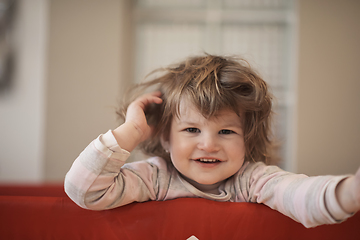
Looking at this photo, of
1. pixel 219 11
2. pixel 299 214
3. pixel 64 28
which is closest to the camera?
pixel 299 214

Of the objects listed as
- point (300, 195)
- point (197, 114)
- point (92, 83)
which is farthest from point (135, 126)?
point (92, 83)

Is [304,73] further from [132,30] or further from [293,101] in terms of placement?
[132,30]

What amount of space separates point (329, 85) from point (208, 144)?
1.95 m

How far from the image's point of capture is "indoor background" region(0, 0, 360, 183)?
2.20 meters

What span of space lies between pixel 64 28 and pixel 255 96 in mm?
1951

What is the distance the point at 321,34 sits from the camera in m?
2.22

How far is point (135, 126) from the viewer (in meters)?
0.68

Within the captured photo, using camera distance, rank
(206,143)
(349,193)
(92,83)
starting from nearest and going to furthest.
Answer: (349,193)
(206,143)
(92,83)

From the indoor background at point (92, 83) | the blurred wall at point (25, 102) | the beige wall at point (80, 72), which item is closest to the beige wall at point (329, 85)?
the indoor background at point (92, 83)

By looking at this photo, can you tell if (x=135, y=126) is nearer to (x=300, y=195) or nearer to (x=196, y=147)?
(x=196, y=147)

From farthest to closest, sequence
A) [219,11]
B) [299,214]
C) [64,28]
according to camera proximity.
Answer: [219,11] < [64,28] < [299,214]

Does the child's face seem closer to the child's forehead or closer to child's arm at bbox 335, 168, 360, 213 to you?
the child's forehead

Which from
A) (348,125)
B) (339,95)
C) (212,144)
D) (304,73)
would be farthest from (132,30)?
(212,144)

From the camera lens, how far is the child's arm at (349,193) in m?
0.40
